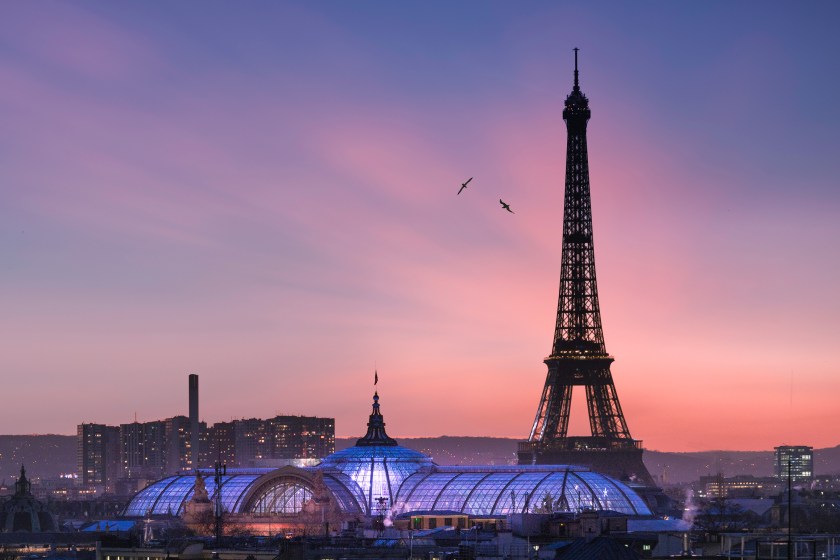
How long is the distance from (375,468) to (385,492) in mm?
5021

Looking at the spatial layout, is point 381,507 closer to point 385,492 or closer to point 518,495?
point 385,492

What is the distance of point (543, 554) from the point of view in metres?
120

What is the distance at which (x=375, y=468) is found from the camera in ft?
622

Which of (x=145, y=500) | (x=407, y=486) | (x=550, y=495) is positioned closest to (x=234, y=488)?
(x=145, y=500)

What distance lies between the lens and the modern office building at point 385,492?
562ft

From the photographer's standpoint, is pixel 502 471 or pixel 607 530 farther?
pixel 502 471

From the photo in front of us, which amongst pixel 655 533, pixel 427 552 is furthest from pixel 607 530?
pixel 427 552

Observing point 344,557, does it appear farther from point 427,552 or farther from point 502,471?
point 502,471

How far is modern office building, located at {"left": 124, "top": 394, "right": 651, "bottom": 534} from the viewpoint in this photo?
171 meters

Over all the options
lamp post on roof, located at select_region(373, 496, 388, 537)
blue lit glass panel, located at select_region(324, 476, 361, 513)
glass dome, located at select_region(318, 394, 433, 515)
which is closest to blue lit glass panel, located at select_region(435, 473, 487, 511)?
lamp post on roof, located at select_region(373, 496, 388, 537)

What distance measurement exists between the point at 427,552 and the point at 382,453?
67176mm

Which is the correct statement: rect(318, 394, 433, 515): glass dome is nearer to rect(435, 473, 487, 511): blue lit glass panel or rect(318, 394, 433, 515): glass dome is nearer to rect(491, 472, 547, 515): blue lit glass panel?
rect(435, 473, 487, 511): blue lit glass panel

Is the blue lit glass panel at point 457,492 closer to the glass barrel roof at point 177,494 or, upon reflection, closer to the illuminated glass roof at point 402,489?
the illuminated glass roof at point 402,489

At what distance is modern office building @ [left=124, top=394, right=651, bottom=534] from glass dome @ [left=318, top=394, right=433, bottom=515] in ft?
0.29
